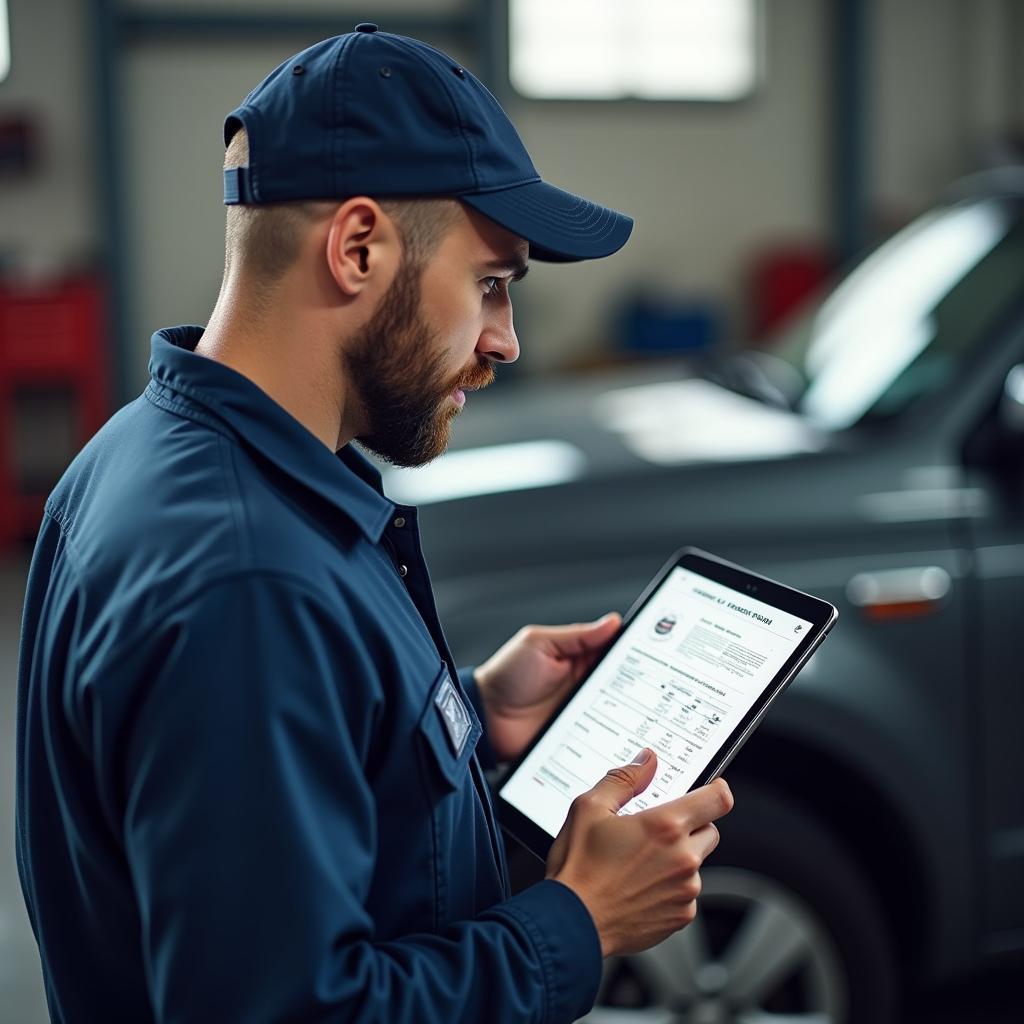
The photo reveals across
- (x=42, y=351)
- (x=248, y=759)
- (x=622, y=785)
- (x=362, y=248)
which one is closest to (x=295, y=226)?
(x=362, y=248)

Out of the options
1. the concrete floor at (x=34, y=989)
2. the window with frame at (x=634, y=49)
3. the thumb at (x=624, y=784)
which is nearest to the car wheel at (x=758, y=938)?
the concrete floor at (x=34, y=989)

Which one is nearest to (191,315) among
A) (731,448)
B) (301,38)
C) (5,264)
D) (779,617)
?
(5,264)

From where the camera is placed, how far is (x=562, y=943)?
41.9 inches

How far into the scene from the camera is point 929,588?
2.20 meters

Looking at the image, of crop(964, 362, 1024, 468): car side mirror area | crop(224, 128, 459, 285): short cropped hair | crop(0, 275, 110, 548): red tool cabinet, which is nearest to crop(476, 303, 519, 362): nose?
crop(224, 128, 459, 285): short cropped hair

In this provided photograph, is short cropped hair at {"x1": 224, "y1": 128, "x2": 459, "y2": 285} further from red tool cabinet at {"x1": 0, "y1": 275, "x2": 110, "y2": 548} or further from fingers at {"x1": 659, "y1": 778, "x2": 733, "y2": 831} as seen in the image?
red tool cabinet at {"x1": 0, "y1": 275, "x2": 110, "y2": 548}

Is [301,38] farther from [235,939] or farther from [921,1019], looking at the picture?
[235,939]

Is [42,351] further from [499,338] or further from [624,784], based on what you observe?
[624,784]

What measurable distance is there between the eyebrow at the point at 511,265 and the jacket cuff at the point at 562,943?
534 mm

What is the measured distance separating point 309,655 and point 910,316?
6.74 feet

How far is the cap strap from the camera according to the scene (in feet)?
3.52

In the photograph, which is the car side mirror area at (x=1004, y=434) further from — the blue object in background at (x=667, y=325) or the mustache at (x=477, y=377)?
the blue object in background at (x=667, y=325)

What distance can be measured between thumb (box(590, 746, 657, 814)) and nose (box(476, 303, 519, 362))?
389mm

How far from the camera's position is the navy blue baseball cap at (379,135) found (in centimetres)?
104
